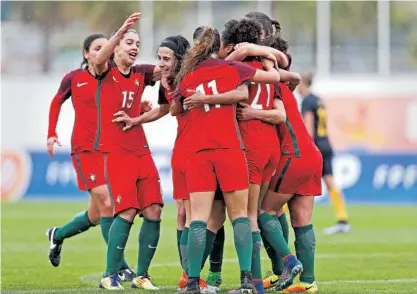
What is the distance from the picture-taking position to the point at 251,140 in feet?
28.6

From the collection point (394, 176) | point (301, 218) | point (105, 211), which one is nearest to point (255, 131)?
point (301, 218)

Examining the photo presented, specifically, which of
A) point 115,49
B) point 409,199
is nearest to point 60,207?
point 409,199

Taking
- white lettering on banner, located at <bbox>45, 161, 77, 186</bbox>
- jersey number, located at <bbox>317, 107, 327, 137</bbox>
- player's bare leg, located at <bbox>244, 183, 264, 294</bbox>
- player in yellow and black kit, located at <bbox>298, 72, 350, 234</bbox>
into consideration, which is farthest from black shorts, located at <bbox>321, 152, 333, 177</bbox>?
white lettering on banner, located at <bbox>45, 161, 77, 186</bbox>

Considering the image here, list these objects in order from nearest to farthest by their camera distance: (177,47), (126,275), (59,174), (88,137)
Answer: (177,47) → (126,275) → (88,137) → (59,174)

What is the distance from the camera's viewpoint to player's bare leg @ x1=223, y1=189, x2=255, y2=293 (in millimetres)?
8258

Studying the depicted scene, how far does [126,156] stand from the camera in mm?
9773

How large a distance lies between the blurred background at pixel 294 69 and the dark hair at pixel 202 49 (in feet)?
49.9

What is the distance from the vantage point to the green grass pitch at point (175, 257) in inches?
392

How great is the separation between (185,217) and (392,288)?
200cm

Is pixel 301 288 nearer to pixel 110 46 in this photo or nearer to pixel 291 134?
pixel 291 134

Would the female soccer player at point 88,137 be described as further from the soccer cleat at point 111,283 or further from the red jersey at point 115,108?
the soccer cleat at point 111,283

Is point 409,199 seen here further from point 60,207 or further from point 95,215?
point 95,215

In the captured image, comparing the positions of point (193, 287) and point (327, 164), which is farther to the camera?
point (327, 164)

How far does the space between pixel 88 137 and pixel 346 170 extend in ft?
45.3
